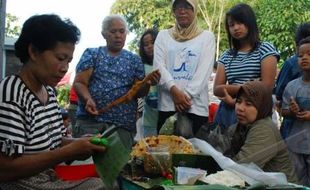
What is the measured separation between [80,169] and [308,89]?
200cm

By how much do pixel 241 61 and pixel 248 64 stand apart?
67 mm

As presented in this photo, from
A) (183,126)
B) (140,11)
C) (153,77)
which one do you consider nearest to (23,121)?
(153,77)

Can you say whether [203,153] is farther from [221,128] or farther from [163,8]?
[163,8]

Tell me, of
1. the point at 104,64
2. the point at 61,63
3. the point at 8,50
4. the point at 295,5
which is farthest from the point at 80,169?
the point at 295,5

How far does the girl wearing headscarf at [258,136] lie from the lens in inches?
111

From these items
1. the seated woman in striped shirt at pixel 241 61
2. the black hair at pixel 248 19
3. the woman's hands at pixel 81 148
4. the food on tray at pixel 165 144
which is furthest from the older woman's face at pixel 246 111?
the woman's hands at pixel 81 148

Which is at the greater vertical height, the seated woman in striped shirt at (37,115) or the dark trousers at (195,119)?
the seated woman in striped shirt at (37,115)

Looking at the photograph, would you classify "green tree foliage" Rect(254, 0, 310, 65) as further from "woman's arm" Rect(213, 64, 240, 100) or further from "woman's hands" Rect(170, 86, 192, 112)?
"woman's hands" Rect(170, 86, 192, 112)

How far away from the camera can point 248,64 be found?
12.2 ft

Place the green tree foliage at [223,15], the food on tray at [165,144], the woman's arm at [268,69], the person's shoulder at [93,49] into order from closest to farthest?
the food on tray at [165,144] < the woman's arm at [268,69] < the person's shoulder at [93,49] < the green tree foliage at [223,15]

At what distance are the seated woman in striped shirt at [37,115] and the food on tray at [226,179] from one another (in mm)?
506

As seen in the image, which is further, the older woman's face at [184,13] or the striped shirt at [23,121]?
the older woman's face at [184,13]

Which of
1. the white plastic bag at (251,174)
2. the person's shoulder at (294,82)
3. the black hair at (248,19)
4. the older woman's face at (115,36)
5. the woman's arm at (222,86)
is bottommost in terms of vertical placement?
the white plastic bag at (251,174)

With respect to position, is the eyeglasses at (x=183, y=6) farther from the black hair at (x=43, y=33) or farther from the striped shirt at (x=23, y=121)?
the striped shirt at (x=23, y=121)
